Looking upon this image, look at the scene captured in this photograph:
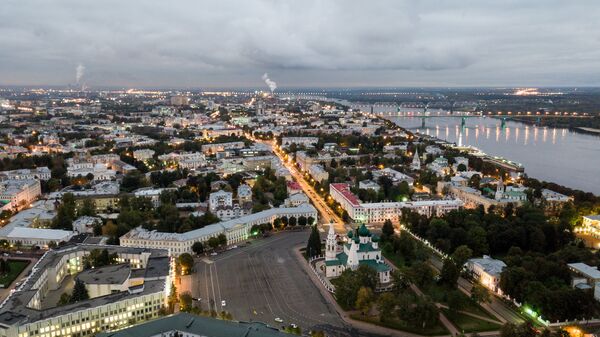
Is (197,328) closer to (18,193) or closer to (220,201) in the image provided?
(220,201)

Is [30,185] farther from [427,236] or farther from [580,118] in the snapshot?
[580,118]

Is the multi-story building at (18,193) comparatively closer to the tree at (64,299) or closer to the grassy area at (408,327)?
the tree at (64,299)

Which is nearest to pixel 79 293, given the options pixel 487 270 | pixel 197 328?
pixel 197 328

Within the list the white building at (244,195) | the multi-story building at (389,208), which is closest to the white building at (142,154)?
the white building at (244,195)

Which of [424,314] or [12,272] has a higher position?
[424,314]

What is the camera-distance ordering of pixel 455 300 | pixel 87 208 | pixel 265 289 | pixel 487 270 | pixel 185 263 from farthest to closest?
pixel 87 208, pixel 185 263, pixel 487 270, pixel 265 289, pixel 455 300

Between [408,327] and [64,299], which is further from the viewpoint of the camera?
[64,299]

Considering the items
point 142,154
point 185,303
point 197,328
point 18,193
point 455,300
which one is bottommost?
point 185,303
